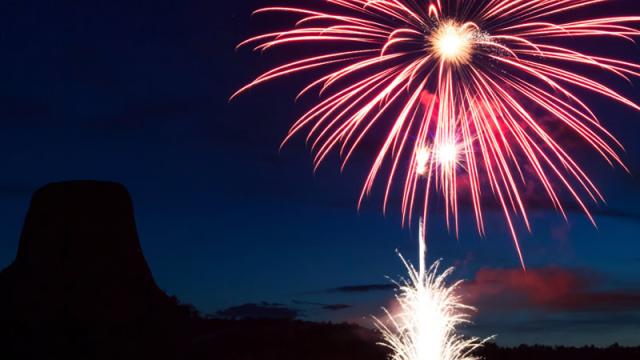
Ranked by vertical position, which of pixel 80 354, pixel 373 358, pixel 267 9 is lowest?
pixel 80 354

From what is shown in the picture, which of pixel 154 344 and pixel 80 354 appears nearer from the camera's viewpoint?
pixel 80 354

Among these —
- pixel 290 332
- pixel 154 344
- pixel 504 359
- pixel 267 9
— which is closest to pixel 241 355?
pixel 290 332

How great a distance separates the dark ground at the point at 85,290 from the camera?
102 feet

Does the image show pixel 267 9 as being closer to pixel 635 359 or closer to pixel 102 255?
pixel 102 255

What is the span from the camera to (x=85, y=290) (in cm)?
3209

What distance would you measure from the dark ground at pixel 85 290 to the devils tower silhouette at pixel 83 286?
0.04m

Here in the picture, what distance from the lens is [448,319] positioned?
25.7m

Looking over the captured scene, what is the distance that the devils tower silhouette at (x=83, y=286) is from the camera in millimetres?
31094

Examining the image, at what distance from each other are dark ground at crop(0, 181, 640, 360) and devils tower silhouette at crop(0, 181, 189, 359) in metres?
0.04

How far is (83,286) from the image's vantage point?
A: 32.1 m

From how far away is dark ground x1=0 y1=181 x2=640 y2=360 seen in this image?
3106 cm

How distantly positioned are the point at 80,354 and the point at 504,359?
34.6 metres

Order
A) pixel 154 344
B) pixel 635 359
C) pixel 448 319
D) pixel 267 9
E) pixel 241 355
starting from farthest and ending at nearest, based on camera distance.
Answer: pixel 635 359
pixel 241 355
pixel 154 344
pixel 448 319
pixel 267 9

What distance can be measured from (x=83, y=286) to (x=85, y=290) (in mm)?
200
